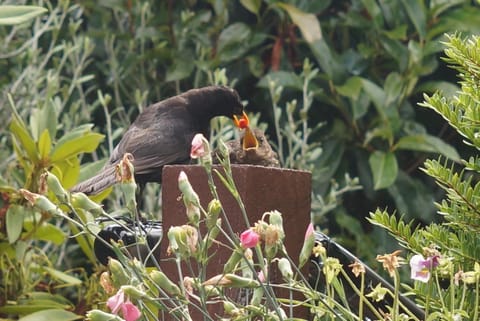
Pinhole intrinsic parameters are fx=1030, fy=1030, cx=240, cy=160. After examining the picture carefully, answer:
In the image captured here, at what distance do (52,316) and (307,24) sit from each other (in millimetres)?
1749

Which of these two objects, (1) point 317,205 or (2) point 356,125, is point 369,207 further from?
(1) point 317,205

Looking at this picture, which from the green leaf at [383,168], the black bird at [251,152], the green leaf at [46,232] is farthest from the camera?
the green leaf at [383,168]

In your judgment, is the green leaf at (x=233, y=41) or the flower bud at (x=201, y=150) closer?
the flower bud at (x=201, y=150)

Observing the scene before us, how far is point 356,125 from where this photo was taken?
13.3 feet

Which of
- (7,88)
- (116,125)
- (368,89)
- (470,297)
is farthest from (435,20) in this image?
(470,297)

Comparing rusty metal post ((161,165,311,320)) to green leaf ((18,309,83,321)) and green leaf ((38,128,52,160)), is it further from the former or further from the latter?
green leaf ((38,128,52,160))

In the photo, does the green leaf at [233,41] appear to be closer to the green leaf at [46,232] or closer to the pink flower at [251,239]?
the green leaf at [46,232]

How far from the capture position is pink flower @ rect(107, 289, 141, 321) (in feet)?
4.04

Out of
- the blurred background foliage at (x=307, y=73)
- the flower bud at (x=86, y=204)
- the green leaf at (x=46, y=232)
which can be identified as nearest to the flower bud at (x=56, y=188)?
the flower bud at (x=86, y=204)

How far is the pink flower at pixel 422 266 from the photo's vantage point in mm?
1310

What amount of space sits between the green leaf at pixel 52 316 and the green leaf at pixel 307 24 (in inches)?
65.3

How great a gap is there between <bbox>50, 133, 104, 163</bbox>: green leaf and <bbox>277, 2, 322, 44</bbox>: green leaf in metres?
1.31

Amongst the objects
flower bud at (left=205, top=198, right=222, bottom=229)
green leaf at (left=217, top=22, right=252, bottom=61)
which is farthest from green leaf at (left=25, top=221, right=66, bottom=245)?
flower bud at (left=205, top=198, right=222, bottom=229)

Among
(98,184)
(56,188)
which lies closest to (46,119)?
(98,184)
